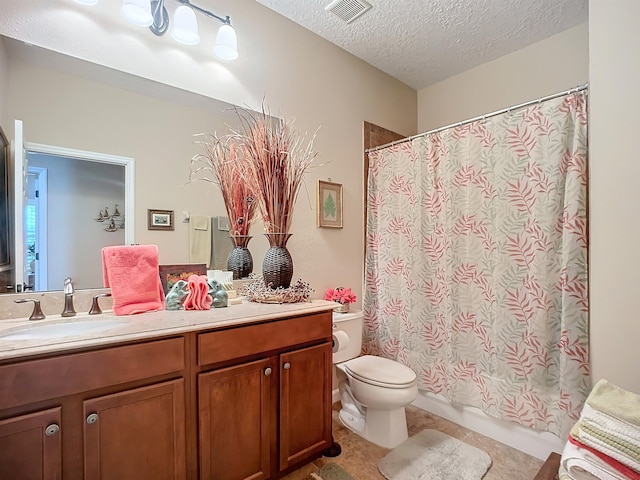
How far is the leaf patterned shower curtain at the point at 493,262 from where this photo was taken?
164 centimetres

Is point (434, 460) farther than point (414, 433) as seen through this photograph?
No

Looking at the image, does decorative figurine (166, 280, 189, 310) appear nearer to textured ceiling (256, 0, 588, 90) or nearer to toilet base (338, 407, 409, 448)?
toilet base (338, 407, 409, 448)

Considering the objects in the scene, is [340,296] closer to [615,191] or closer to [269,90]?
[269,90]

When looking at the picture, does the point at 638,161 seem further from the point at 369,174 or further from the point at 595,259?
the point at 369,174

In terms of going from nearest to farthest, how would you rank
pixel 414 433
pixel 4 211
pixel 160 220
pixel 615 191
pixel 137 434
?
pixel 137 434 < pixel 4 211 < pixel 615 191 < pixel 160 220 < pixel 414 433

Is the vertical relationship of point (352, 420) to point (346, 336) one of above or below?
below

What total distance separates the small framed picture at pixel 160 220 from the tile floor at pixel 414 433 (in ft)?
4.59

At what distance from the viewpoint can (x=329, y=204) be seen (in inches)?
93.0

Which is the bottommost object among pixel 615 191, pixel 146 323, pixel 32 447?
pixel 32 447

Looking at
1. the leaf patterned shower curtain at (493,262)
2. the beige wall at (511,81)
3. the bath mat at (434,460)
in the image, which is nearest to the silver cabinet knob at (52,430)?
the bath mat at (434,460)

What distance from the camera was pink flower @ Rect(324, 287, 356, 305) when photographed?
2273 mm

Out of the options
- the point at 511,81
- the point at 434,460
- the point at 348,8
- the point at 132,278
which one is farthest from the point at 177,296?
the point at 511,81

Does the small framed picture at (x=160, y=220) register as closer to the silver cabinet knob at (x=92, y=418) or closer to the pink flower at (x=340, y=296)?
the silver cabinet knob at (x=92, y=418)

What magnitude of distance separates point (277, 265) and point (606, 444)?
1.44 meters
